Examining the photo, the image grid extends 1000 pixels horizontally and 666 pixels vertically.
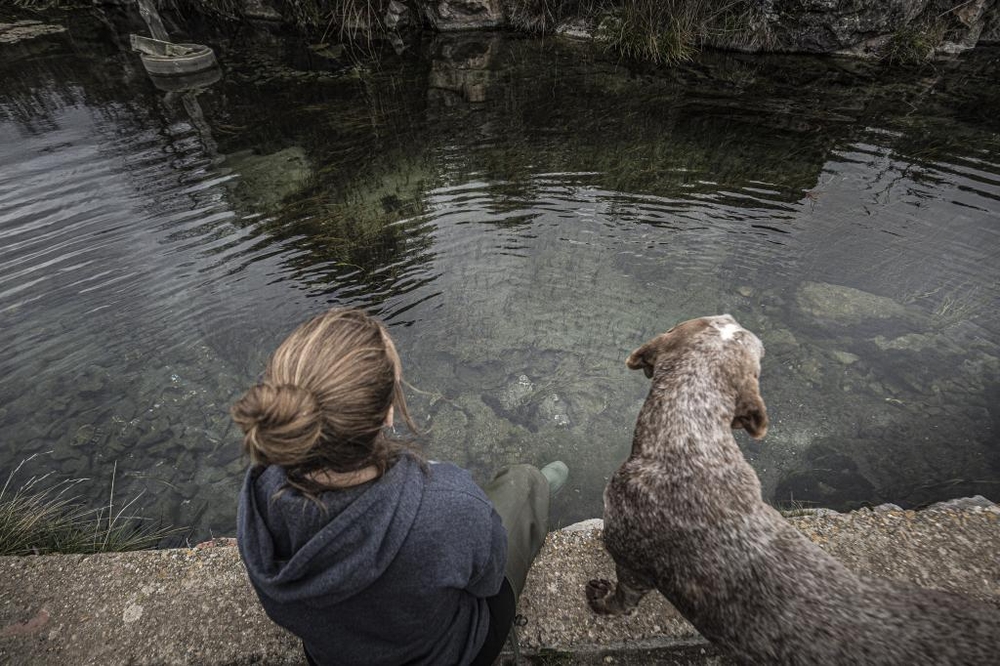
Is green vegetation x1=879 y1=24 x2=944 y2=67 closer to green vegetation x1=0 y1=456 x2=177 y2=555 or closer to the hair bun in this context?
the hair bun

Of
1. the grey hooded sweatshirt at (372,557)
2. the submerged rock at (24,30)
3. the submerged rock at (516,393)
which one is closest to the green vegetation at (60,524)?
the grey hooded sweatshirt at (372,557)

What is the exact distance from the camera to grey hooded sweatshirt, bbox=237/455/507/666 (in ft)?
4.21

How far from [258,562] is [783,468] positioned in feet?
13.0

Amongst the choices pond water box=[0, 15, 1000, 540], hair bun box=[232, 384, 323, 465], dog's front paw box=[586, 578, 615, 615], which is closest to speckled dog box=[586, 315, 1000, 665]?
dog's front paw box=[586, 578, 615, 615]

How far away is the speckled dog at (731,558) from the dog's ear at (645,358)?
124mm

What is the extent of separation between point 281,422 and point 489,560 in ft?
3.04

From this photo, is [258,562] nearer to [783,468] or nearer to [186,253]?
[783,468]

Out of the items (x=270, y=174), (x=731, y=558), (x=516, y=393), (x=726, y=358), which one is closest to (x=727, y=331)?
(x=726, y=358)

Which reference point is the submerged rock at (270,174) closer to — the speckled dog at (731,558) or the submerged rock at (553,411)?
the submerged rock at (553,411)

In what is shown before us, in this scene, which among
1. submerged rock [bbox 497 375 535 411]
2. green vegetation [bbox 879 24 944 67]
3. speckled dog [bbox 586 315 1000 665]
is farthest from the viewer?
green vegetation [bbox 879 24 944 67]

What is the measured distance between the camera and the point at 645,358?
291 cm

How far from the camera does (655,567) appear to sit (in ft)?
6.82

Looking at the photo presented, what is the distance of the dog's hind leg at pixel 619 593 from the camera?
2217mm

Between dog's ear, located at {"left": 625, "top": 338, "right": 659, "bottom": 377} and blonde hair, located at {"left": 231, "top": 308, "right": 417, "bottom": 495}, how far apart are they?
1.94 metres
